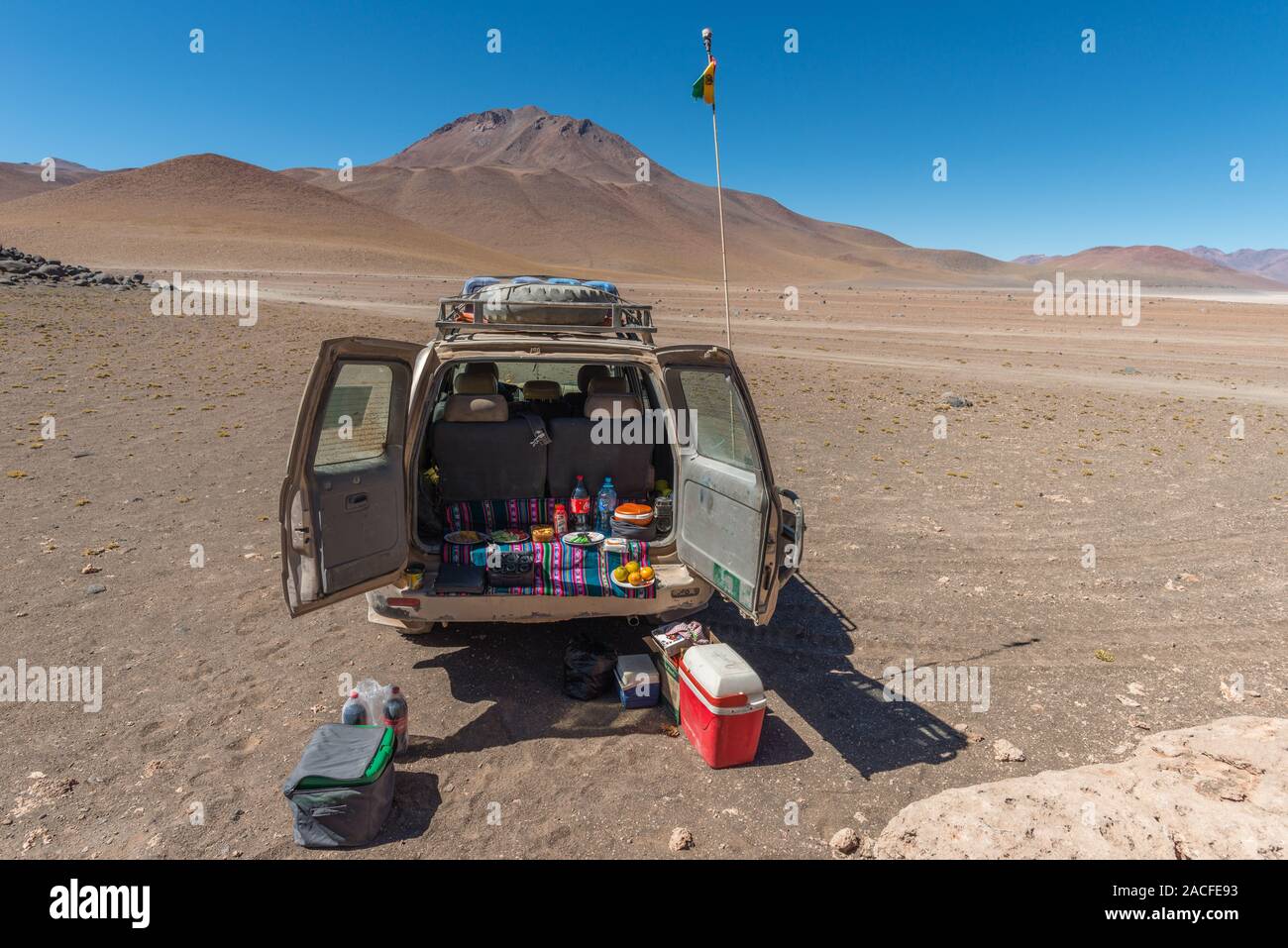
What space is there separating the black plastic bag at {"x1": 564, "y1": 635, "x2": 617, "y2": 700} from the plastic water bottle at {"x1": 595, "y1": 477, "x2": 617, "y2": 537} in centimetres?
100

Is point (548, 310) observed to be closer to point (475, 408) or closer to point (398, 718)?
point (475, 408)

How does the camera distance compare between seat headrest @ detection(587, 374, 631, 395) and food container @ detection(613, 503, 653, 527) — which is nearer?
food container @ detection(613, 503, 653, 527)

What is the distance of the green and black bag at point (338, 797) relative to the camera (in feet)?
9.92

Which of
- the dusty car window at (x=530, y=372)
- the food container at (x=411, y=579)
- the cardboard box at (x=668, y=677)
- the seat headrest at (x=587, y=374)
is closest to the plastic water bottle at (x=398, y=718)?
the food container at (x=411, y=579)

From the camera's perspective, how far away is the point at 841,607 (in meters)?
5.60

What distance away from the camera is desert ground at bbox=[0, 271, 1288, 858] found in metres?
3.31

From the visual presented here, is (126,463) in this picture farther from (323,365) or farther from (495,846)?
(495,846)

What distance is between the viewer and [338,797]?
119 inches

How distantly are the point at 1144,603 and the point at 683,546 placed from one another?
403 cm

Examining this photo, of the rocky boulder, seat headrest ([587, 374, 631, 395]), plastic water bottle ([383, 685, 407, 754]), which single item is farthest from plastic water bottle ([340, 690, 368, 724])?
seat headrest ([587, 374, 631, 395])

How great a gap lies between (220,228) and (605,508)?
101964 millimetres

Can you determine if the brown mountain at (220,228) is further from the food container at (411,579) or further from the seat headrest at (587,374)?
the food container at (411,579)

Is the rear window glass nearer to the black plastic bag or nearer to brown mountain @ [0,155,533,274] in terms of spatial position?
the black plastic bag

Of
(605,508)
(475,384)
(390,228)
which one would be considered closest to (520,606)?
(605,508)
